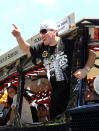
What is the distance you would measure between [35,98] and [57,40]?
1140mm

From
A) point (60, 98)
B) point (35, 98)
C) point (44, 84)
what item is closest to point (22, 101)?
point (35, 98)

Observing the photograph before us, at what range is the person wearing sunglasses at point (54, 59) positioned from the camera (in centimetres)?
361

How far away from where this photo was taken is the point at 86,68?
3.26m

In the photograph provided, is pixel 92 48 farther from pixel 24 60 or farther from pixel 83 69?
pixel 24 60

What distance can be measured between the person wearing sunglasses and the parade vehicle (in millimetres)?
130

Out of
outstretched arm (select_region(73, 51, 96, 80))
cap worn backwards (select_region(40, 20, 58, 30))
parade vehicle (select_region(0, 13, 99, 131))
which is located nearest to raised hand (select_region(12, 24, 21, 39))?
cap worn backwards (select_region(40, 20, 58, 30))

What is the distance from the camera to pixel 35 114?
4363 mm

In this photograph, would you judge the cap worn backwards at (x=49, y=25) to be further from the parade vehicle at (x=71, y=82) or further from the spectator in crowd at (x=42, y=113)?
the spectator in crowd at (x=42, y=113)

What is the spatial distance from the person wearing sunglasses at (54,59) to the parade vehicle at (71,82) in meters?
0.13

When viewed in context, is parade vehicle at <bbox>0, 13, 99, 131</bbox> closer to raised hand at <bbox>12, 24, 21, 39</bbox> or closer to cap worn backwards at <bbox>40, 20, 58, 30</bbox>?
cap worn backwards at <bbox>40, 20, 58, 30</bbox>

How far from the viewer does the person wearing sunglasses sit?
3.61 meters

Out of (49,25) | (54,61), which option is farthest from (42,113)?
(49,25)

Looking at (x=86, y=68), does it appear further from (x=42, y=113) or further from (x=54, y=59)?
(x=42, y=113)

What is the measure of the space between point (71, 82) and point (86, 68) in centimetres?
29
